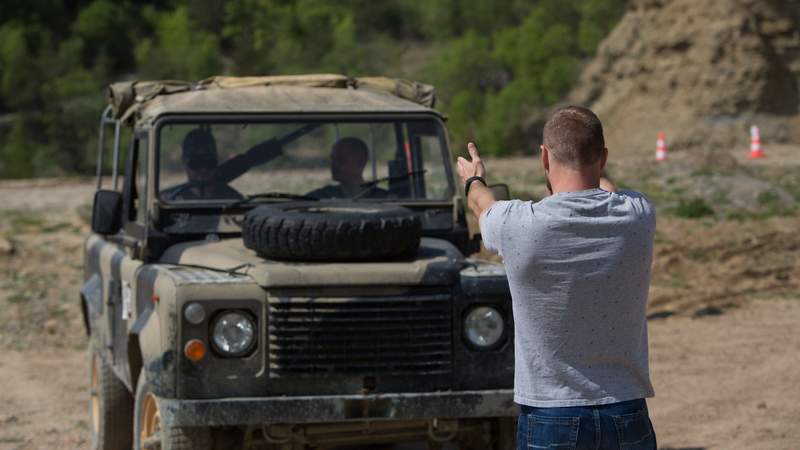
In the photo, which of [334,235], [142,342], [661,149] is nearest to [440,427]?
[334,235]

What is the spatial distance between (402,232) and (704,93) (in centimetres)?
2420

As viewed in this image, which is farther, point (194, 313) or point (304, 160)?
point (304, 160)

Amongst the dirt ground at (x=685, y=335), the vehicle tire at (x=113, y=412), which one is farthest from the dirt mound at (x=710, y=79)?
the vehicle tire at (x=113, y=412)

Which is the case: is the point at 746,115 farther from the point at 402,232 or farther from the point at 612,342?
the point at 612,342

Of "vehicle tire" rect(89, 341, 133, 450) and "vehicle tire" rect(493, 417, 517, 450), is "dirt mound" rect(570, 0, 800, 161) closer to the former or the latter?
"vehicle tire" rect(89, 341, 133, 450)

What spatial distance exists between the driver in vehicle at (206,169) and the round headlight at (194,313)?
1211 millimetres

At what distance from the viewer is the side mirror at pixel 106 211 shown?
634 centimetres

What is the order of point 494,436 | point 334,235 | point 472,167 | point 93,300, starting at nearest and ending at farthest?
point 472,167 → point 334,235 → point 494,436 → point 93,300

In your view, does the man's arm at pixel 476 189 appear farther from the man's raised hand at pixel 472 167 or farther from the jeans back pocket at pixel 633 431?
the jeans back pocket at pixel 633 431

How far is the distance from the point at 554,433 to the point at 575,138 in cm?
77

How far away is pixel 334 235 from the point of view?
5.49 meters

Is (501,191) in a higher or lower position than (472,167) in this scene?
lower

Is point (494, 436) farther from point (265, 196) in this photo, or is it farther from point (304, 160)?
point (304, 160)

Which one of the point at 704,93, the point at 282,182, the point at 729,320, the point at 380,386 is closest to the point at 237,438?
the point at 380,386
